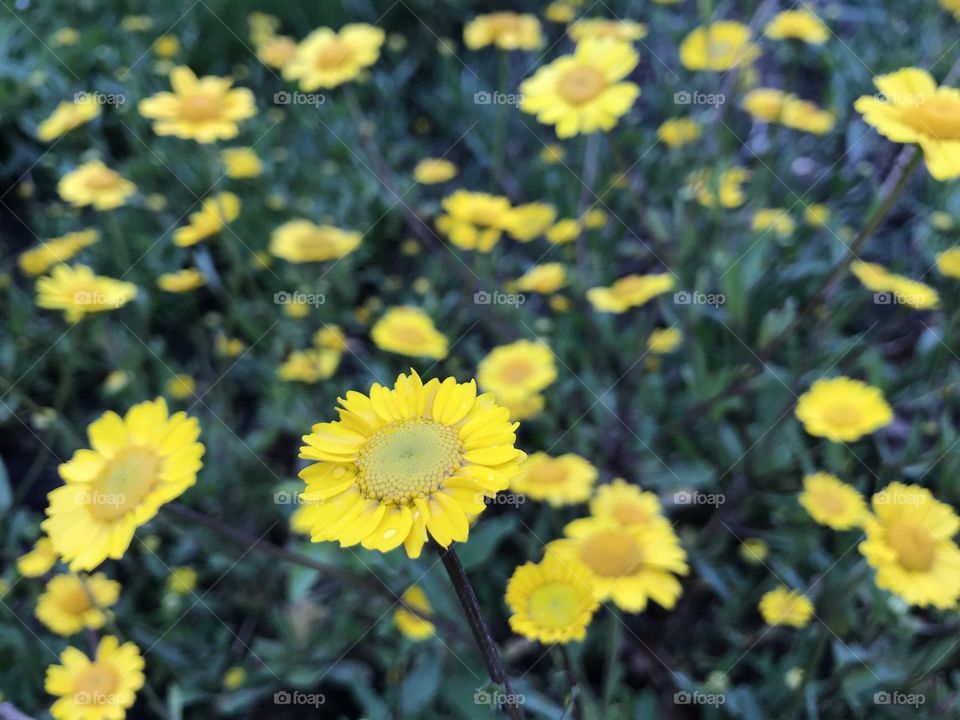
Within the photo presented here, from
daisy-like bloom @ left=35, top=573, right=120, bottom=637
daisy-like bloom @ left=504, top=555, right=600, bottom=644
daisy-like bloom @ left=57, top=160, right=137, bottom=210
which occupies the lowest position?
daisy-like bloom @ left=35, top=573, right=120, bottom=637

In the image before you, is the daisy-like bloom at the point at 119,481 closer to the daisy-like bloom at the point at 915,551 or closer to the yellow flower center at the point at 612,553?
the yellow flower center at the point at 612,553

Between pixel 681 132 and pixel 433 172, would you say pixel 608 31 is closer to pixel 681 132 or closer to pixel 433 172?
pixel 681 132

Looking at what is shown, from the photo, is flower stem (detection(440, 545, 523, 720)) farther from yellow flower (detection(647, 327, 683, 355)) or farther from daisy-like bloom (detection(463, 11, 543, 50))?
daisy-like bloom (detection(463, 11, 543, 50))

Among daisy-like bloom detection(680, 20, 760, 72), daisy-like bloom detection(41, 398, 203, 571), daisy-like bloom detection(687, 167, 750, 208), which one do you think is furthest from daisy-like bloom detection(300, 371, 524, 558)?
daisy-like bloom detection(680, 20, 760, 72)

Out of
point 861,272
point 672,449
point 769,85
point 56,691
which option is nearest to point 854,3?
point 769,85

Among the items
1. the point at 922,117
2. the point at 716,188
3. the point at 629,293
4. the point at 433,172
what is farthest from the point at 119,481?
the point at 433,172

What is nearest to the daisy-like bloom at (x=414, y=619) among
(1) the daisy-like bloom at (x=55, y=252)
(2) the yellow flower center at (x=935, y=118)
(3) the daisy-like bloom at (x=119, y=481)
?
(3) the daisy-like bloom at (x=119, y=481)

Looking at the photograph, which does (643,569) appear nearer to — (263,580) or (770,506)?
(770,506)
